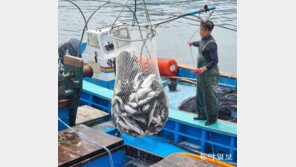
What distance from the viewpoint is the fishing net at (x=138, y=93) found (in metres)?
3.05

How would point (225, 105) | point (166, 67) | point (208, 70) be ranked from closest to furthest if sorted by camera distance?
1. point (208, 70)
2. point (225, 105)
3. point (166, 67)

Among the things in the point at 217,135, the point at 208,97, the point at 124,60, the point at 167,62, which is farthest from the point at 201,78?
the point at 167,62

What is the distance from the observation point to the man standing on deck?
14.4 ft

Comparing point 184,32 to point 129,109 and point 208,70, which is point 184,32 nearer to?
point 208,70

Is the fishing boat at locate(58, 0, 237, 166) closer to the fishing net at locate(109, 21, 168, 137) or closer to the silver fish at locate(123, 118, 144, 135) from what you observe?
the fishing net at locate(109, 21, 168, 137)

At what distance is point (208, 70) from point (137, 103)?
1.77m

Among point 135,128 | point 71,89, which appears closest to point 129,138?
point 71,89

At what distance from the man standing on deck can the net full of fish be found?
1.18m

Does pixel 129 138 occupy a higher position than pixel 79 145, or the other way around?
pixel 79 145

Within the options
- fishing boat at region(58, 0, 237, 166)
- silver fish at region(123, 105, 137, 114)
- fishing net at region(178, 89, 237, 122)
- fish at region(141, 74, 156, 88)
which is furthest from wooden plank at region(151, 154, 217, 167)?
fishing net at region(178, 89, 237, 122)

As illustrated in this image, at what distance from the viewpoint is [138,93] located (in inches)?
121

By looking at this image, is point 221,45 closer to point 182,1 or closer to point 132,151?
point 182,1

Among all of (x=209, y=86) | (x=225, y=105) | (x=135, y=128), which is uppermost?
(x=209, y=86)

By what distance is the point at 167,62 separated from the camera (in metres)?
6.98
